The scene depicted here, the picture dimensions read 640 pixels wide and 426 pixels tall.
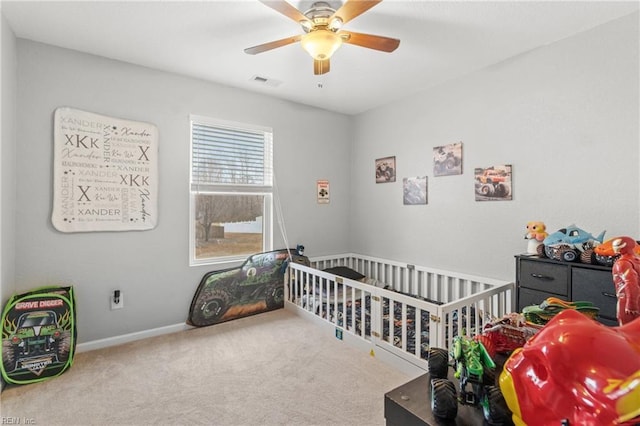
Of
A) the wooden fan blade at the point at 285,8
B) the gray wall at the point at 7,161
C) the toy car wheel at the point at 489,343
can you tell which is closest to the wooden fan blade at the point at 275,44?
the wooden fan blade at the point at 285,8

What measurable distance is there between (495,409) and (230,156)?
9.95 ft

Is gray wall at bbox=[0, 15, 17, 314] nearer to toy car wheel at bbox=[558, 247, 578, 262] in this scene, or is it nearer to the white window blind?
the white window blind

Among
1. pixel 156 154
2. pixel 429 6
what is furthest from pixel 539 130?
pixel 156 154

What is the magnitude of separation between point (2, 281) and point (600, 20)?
166 inches

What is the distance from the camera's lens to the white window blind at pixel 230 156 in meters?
3.03

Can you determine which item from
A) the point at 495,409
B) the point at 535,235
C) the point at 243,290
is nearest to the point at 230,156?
the point at 243,290

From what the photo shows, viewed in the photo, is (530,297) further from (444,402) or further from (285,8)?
(285,8)

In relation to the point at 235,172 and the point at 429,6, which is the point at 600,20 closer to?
the point at 429,6

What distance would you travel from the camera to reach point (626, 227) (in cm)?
198

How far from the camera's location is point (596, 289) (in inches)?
69.7

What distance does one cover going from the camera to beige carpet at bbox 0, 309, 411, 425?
5.68 ft

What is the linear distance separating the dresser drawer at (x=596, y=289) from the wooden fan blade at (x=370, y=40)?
5.76 feet

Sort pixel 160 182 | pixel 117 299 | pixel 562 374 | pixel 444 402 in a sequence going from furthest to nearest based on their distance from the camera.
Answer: pixel 160 182 → pixel 117 299 → pixel 444 402 → pixel 562 374

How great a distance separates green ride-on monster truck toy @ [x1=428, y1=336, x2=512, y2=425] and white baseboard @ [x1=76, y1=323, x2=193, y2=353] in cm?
274
